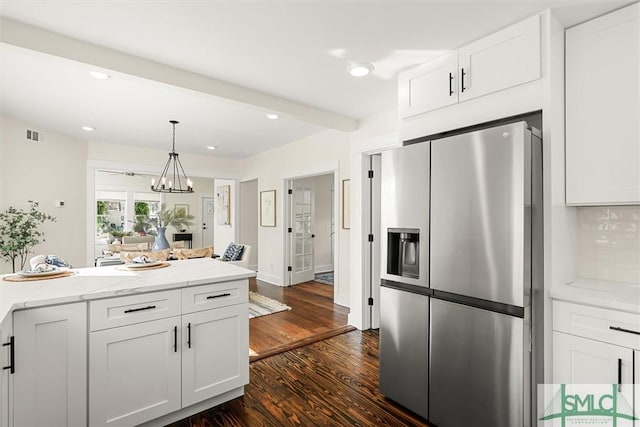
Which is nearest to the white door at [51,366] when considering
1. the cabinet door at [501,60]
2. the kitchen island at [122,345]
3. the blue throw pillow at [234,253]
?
the kitchen island at [122,345]

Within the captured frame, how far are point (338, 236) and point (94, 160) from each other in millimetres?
4224

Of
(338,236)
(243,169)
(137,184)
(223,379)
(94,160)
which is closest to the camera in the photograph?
(223,379)

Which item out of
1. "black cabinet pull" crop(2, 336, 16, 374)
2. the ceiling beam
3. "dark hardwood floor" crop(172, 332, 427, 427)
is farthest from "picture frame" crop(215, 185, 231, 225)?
"black cabinet pull" crop(2, 336, 16, 374)

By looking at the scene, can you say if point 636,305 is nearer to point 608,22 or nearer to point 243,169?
point 608,22

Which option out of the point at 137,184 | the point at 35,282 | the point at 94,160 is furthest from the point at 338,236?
the point at 137,184

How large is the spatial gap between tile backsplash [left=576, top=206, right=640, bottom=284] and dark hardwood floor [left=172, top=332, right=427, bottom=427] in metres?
1.47

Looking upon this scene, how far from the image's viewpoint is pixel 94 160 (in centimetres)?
536

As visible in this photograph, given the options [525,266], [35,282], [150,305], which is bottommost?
[150,305]

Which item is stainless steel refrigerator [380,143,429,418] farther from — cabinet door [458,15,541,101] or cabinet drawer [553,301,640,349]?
cabinet drawer [553,301,640,349]

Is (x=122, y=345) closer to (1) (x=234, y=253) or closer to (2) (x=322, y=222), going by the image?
(1) (x=234, y=253)

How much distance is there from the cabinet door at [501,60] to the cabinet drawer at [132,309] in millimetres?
2309

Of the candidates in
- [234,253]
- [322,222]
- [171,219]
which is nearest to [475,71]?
[234,253]

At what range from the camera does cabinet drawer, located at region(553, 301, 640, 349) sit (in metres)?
1.53

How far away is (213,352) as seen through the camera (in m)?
2.17
